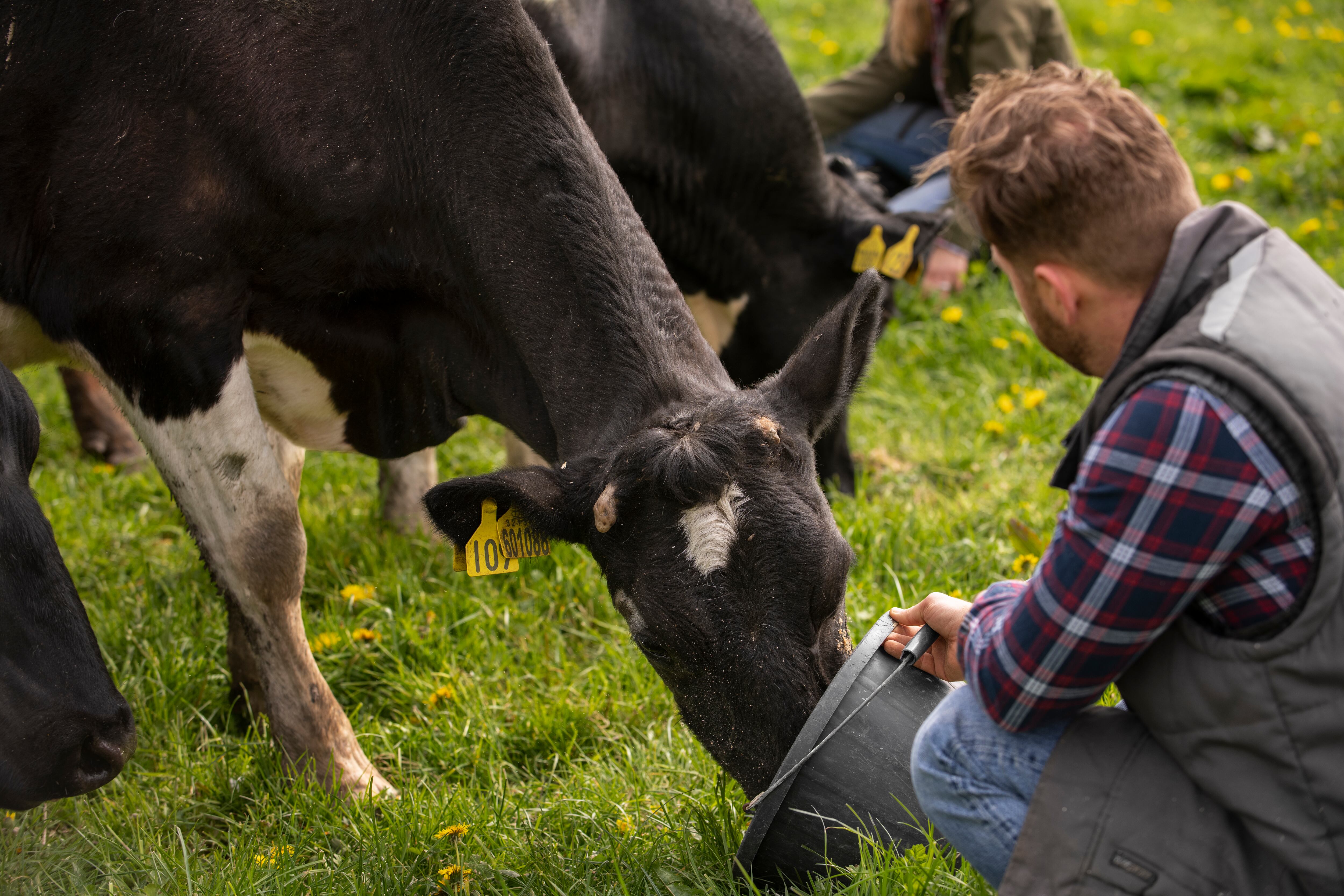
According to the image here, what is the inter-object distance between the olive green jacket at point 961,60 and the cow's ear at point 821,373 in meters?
2.87

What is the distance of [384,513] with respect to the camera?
4785 millimetres

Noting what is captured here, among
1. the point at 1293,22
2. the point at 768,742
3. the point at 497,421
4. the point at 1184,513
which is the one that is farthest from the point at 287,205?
the point at 1293,22

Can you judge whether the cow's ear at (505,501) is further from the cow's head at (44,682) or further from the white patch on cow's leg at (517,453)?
the white patch on cow's leg at (517,453)

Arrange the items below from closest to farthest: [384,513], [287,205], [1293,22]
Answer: [287,205], [384,513], [1293,22]

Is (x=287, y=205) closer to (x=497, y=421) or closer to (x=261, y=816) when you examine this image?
(x=497, y=421)

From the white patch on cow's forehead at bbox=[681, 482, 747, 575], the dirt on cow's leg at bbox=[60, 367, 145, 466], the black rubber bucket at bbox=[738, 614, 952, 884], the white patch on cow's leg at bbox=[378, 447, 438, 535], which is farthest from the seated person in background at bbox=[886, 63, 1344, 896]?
the dirt on cow's leg at bbox=[60, 367, 145, 466]

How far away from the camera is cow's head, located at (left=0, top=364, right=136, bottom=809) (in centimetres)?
258

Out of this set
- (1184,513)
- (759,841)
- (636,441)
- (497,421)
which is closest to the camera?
(1184,513)

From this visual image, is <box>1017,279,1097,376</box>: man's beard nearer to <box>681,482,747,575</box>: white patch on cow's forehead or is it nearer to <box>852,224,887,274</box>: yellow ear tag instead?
<box>681,482,747,575</box>: white patch on cow's forehead

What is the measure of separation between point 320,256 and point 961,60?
4.41 meters

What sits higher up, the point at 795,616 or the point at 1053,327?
the point at 1053,327

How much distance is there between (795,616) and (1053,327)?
84 cm

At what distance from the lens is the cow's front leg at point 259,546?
322 centimetres

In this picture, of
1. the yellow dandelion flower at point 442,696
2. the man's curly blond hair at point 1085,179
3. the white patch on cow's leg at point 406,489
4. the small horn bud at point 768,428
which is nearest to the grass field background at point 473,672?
the yellow dandelion flower at point 442,696
